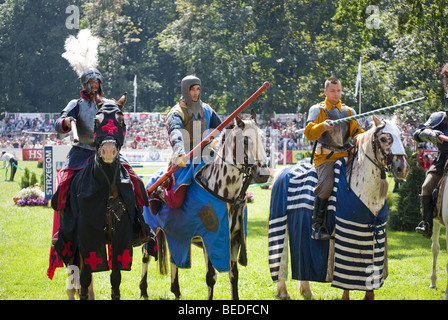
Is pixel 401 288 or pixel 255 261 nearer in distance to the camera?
pixel 401 288

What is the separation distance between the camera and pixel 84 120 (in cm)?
724

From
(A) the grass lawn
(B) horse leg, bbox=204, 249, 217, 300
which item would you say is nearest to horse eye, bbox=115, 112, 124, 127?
(B) horse leg, bbox=204, 249, 217, 300

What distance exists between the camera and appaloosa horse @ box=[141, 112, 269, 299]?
7.07m

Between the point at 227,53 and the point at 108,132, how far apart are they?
39250 mm

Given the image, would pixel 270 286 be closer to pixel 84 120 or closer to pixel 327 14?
pixel 84 120

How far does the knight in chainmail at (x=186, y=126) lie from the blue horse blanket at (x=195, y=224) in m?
0.07

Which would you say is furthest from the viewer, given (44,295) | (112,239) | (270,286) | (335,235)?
(270,286)

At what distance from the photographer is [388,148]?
648cm

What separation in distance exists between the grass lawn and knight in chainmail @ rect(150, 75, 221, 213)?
1.48 metres

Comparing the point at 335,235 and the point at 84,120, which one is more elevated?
the point at 84,120

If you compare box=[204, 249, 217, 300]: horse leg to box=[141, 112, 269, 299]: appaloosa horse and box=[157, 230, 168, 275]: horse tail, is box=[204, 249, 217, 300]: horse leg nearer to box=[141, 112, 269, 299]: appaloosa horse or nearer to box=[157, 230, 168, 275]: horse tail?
box=[141, 112, 269, 299]: appaloosa horse

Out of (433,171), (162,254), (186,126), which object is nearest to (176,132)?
(186,126)

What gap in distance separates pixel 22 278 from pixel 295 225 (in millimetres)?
4496

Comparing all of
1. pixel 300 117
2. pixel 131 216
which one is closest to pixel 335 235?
pixel 131 216
